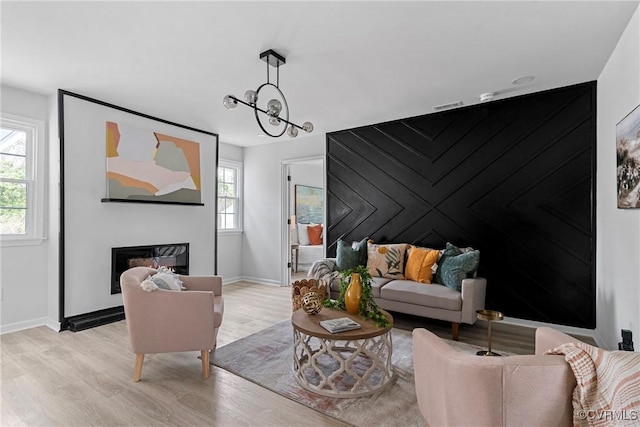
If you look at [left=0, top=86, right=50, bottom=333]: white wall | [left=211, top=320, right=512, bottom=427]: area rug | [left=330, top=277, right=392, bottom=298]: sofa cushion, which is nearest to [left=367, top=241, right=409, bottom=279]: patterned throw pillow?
[left=330, top=277, right=392, bottom=298]: sofa cushion

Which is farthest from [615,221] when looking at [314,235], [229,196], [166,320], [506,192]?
[314,235]

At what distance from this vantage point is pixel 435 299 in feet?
11.3

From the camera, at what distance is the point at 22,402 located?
2238mm

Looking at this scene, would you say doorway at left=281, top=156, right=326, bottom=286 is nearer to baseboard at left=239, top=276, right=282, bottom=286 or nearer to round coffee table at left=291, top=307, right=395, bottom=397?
baseboard at left=239, top=276, right=282, bottom=286

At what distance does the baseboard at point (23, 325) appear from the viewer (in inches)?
138

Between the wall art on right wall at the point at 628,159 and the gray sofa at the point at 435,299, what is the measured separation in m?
1.43

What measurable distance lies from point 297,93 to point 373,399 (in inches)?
119

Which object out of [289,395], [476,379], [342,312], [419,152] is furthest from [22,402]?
[419,152]

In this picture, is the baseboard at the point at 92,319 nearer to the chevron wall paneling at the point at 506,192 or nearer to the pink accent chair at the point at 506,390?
the chevron wall paneling at the point at 506,192

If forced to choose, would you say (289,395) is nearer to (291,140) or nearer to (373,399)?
(373,399)

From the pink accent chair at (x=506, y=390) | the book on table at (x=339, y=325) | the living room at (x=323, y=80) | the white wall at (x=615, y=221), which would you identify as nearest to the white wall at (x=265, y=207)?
the living room at (x=323, y=80)

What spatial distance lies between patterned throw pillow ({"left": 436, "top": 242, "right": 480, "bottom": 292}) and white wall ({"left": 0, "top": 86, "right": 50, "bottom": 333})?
4496 mm

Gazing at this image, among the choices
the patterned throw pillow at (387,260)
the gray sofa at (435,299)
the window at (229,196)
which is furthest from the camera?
the window at (229,196)

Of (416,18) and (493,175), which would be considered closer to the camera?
(416,18)
